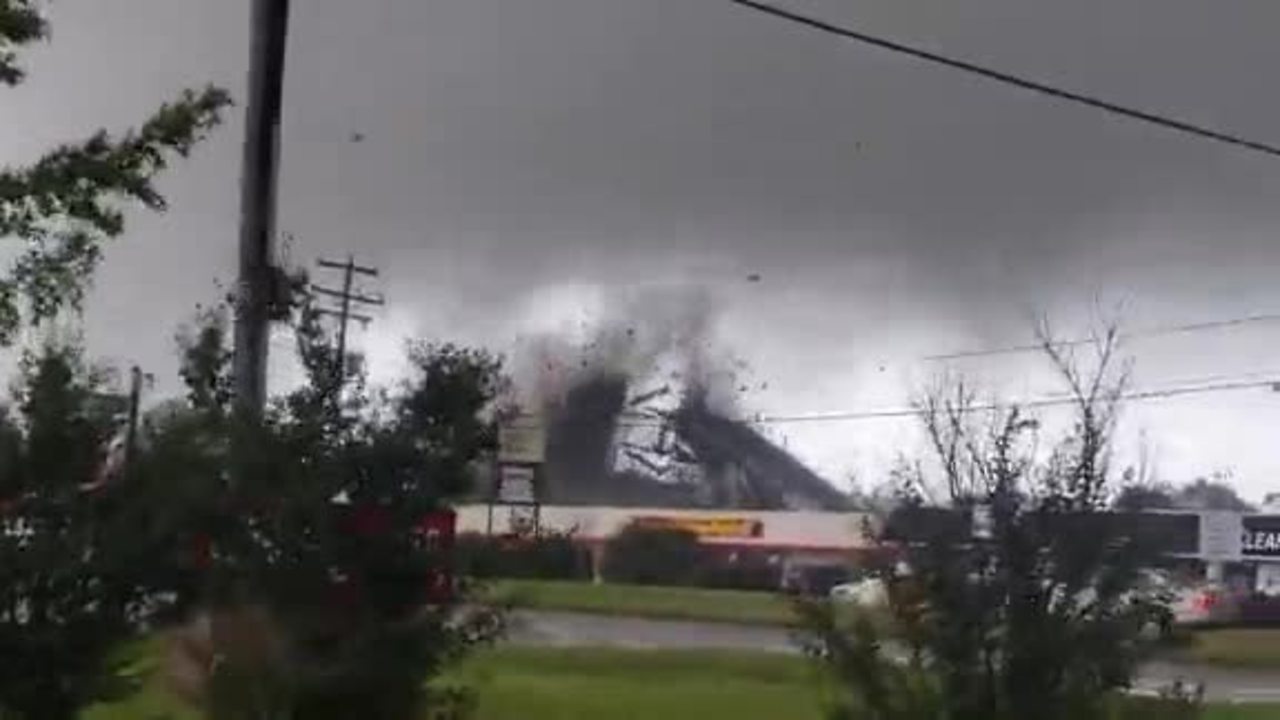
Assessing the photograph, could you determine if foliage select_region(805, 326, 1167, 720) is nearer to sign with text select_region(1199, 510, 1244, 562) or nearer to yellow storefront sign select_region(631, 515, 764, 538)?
sign with text select_region(1199, 510, 1244, 562)

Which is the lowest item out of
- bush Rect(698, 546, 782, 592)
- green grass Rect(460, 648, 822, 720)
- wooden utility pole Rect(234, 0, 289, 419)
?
green grass Rect(460, 648, 822, 720)

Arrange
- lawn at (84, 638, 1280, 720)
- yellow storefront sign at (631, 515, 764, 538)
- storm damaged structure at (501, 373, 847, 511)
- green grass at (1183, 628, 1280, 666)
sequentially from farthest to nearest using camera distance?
1. yellow storefront sign at (631, 515, 764, 538)
2. storm damaged structure at (501, 373, 847, 511)
3. green grass at (1183, 628, 1280, 666)
4. lawn at (84, 638, 1280, 720)

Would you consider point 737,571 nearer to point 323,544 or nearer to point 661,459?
→ point 661,459

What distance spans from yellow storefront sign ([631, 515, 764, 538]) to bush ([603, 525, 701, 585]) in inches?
167

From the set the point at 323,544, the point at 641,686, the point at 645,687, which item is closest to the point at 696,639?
the point at 641,686

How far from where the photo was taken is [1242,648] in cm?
4562

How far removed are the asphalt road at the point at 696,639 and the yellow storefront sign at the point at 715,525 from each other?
2698cm

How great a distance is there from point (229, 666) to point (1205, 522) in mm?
52245

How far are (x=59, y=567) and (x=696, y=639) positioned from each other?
3062 centimetres

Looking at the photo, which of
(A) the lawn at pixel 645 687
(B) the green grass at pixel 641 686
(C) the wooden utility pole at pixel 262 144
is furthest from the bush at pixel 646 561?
(C) the wooden utility pole at pixel 262 144

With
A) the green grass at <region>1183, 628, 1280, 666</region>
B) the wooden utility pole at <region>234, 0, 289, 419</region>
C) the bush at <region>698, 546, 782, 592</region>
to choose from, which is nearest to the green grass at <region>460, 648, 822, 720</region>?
the wooden utility pole at <region>234, 0, 289, 419</region>

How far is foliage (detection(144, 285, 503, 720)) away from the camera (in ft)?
37.9

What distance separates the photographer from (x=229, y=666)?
11.6 m

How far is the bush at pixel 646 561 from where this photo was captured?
6781 cm
